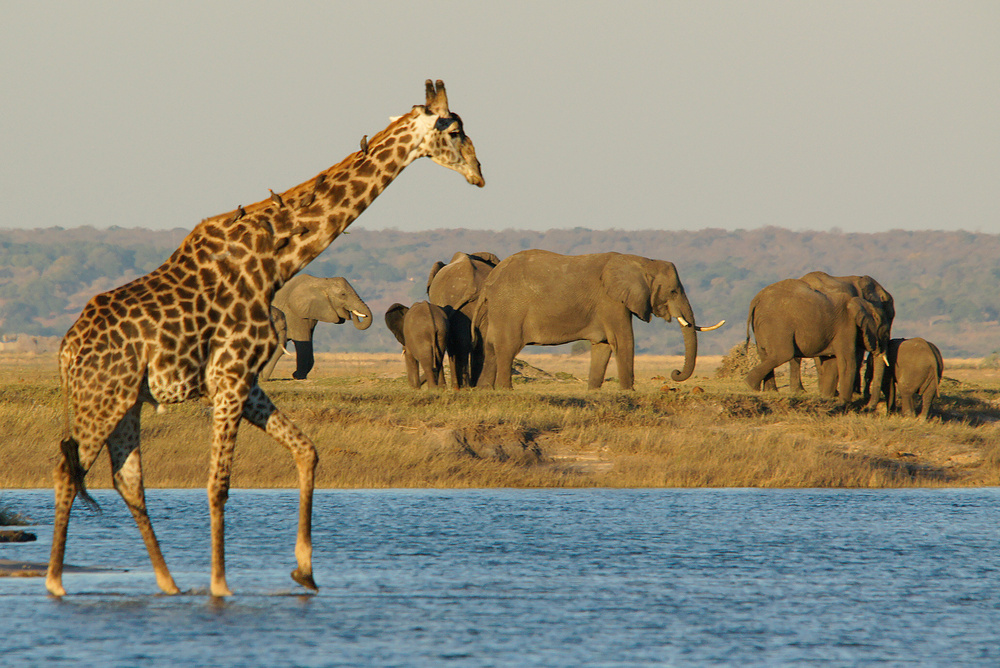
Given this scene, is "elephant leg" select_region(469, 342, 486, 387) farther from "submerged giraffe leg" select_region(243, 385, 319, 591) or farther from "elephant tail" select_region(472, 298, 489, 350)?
"submerged giraffe leg" select_region(243, 385, 319, 591)

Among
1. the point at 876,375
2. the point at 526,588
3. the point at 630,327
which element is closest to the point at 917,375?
the point at 876,375

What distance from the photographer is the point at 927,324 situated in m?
187

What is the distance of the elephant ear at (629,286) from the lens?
81.5 ft

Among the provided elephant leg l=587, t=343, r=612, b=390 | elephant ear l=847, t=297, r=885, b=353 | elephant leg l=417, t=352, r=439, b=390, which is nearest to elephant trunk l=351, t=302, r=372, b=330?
elephant leg l=417, t=352, r=439, b=390

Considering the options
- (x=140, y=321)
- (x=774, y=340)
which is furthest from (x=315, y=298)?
(x=140, y=321)

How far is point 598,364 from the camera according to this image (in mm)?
25844

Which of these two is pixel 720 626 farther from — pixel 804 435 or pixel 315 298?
pixel 315 298

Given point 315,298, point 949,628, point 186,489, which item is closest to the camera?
point 949,628

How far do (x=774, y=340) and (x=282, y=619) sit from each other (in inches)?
712

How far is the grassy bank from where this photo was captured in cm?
1752

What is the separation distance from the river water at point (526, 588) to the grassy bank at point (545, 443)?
89.8 inches

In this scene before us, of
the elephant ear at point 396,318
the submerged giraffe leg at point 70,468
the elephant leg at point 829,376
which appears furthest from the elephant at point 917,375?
the submerged giraffe leg at point 70,468

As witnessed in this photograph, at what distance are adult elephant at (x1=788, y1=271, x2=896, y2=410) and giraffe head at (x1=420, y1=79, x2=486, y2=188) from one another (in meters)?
16.1

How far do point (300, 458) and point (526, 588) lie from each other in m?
1.85
